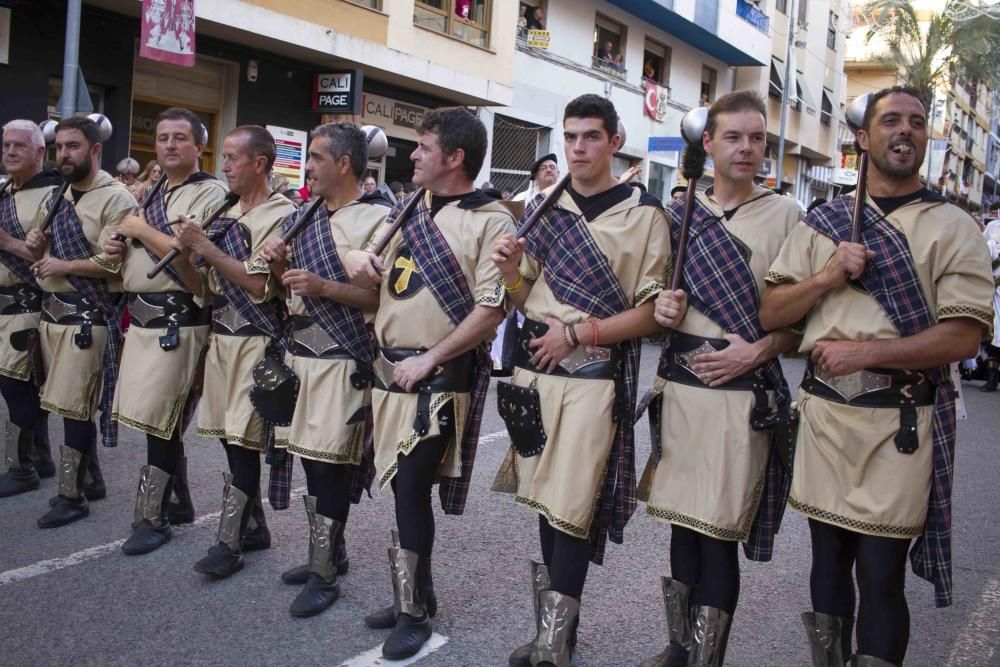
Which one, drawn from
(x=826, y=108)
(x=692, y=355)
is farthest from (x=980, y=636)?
(x=826, y=108)

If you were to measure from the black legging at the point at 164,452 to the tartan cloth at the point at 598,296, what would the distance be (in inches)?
85.7

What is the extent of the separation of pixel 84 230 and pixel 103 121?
2.03 feet

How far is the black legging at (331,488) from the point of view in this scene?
4172mm

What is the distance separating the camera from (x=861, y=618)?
3092 mm

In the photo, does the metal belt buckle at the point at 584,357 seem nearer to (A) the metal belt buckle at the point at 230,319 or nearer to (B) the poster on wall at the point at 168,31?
(A) the metal belt buckle at the point at 230,319

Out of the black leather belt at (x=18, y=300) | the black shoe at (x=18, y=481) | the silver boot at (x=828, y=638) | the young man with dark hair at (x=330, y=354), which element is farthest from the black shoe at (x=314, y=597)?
the black leather belt at (x=18, y=300)

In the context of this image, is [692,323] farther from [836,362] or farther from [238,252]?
[238,252]

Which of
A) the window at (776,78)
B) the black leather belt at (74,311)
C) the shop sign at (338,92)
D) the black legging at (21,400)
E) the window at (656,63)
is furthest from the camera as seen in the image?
the window at (776,78)

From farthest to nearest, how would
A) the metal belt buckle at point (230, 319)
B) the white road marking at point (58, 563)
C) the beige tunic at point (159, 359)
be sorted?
the beige tunic at point (159, 359), the metal belt buckle at point (230, 319), the white road marking at point (58, 563)

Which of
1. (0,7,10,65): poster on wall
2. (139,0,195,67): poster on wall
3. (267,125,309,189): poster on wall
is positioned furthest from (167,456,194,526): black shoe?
(267,125,309,189): poster on wall

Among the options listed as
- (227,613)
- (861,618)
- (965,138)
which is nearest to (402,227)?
(227,613)

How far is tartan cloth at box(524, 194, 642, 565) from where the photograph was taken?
344cm

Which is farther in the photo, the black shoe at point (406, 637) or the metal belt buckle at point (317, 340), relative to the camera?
the metal belt buckle at point (317, 340)

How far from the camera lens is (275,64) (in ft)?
50.0
